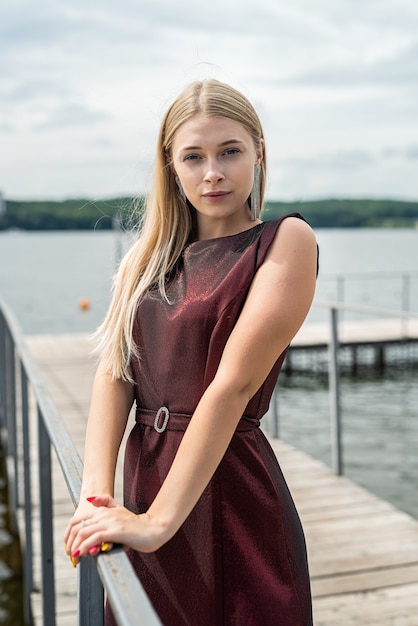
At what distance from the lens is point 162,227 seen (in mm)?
1525

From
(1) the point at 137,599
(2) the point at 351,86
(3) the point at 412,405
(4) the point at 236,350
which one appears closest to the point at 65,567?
(4) the point at 236,350

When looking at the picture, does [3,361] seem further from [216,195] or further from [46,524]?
[216,195]

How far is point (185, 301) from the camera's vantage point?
4.52 ft

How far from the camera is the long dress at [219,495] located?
1318 mm

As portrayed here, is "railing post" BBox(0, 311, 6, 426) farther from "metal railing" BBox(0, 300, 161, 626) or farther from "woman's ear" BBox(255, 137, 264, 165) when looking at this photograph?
"woman's ear" BBox(255, 137, 264, 165)

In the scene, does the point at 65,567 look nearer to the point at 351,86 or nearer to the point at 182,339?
the point at 182,339

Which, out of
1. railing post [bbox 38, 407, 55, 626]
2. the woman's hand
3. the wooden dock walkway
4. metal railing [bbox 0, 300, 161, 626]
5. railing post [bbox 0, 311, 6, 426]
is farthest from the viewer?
railing post [bbox 0, 311, 6, 426]

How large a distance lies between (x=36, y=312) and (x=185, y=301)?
28.1 m

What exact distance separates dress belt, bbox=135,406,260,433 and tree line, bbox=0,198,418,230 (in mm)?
346

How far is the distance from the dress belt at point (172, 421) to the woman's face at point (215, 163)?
0.34m

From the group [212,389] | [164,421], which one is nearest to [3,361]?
[164,421]

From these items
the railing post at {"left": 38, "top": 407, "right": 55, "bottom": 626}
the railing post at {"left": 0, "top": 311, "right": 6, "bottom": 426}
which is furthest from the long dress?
the railing post at {"left": 0, "top": 311, "right": 6, "bottom": 426}

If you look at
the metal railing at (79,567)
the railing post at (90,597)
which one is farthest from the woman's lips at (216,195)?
the railing post at (90,597)

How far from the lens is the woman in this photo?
1.26 m
